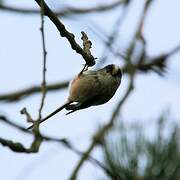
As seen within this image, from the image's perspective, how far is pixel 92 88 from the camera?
2219 mm

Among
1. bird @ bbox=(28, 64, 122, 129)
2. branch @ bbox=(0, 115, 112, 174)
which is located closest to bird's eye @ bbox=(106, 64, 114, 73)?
bird @ bbox=(28, 64, 122, 129)

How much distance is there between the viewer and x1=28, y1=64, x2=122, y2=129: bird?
2.18m

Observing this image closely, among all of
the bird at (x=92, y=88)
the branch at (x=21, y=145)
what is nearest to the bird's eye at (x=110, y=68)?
the bird at (x=92, y=88)

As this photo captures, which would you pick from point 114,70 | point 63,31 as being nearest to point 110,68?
point 114,70

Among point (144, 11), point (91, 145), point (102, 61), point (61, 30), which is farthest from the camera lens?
point (144, 11)

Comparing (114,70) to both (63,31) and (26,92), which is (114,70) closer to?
(63,31)

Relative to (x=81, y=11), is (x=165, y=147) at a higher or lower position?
lower

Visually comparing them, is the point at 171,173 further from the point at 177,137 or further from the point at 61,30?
the point at 61,30

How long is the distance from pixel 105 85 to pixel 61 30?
1.87ft

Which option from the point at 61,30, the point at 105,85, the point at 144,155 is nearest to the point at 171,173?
the point at 144,155

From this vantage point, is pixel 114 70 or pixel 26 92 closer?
pixel 114 70

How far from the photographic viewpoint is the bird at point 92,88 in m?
2.18

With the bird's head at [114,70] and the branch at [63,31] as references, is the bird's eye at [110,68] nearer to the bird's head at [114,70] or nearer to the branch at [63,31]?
the bird's head at [114,70]

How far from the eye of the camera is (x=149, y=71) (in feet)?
9.20
